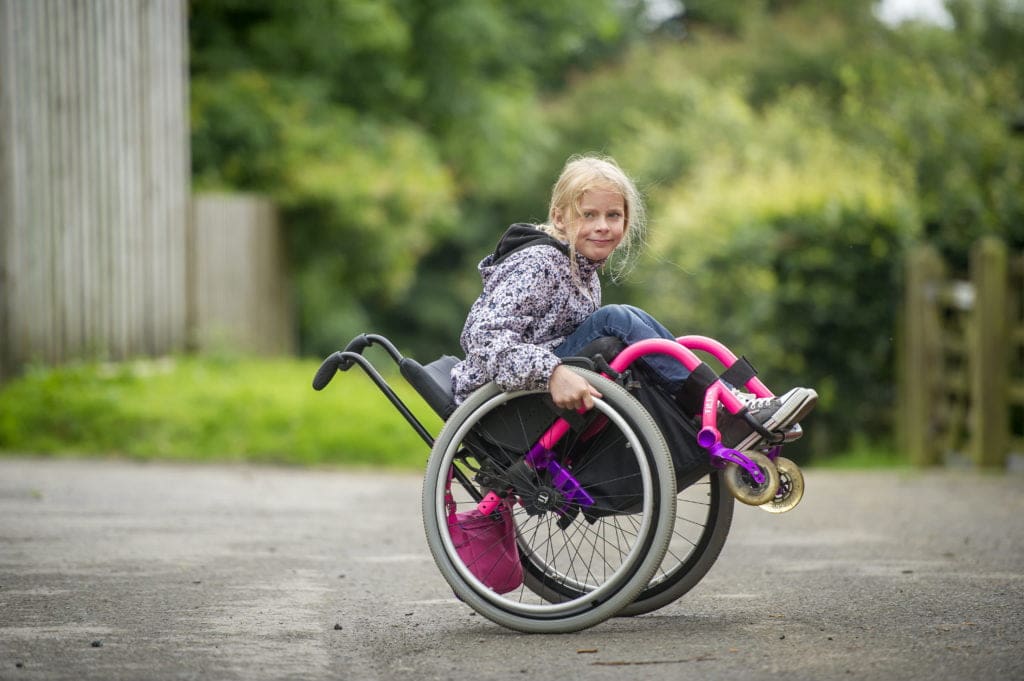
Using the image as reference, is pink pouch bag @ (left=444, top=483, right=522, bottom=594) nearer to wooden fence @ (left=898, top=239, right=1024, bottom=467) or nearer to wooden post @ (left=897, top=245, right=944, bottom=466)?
wooden fence @ (left=898, top=239, right=1024, bottom=467)

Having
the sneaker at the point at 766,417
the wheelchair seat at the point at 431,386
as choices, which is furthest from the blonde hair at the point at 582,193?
the sneaker at the point at 766,417

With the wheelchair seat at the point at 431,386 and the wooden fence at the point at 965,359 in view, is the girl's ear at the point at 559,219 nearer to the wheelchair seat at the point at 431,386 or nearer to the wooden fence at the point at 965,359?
the wheelchair seat at the point at 431,386

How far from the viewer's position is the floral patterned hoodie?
172 inches

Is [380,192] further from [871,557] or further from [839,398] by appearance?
[871,557]

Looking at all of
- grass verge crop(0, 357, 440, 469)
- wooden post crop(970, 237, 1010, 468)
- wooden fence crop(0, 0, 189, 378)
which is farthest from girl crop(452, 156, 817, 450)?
wooden fence crop(0, 0, 189, 378)

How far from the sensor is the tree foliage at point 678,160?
12102 mm

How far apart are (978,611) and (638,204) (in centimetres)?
170

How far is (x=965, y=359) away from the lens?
34.9 ft

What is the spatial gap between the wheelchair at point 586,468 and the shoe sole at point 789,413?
1.5 inches

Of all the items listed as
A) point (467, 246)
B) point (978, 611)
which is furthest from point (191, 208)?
point (467, 246)

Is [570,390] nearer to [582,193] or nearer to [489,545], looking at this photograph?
[489,545]

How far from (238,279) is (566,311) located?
10084 millimetres

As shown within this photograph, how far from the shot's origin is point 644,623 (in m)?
4.68

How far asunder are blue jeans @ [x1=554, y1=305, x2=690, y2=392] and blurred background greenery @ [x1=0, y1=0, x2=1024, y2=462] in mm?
2717
